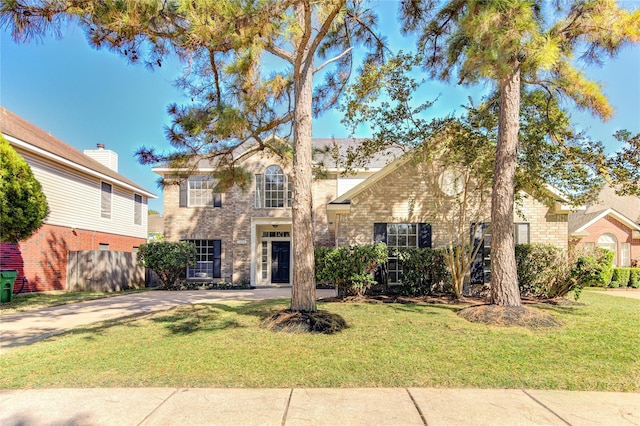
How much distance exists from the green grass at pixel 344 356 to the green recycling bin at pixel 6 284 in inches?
221

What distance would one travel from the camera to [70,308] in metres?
10.0

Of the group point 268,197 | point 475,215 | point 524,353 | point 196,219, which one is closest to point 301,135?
point 524,353

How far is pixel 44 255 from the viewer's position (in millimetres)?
13805

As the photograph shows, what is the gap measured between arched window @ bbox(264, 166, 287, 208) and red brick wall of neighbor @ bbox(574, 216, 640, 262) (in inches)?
634

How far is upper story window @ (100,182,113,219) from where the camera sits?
57.6 feet

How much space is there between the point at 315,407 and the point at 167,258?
13.0m

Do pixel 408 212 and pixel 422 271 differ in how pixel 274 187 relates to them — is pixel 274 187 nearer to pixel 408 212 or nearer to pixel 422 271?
pixel 408 212

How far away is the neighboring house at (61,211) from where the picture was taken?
1299cm

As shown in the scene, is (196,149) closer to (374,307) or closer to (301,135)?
(301,135)

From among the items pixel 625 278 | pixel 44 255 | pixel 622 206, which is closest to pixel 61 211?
pixel 44 255

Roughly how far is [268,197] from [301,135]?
33.0 feet

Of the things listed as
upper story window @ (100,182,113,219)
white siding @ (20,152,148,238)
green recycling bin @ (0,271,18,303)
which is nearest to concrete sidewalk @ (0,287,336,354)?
green recycling bin @ (0,271,18,303)

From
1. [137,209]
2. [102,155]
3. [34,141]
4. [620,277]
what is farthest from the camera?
[137,209]

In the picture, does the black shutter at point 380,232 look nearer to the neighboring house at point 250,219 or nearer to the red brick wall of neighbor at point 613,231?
the neighboring house at point 250,219
